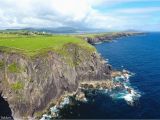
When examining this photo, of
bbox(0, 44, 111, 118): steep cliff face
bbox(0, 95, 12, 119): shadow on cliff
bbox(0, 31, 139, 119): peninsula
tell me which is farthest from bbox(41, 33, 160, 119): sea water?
bbox(0, 95, 12, 119): shadow on cliff

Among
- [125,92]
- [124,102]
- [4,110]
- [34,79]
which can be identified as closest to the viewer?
[4,110]

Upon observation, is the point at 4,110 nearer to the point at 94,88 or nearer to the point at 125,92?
the point at 94,88

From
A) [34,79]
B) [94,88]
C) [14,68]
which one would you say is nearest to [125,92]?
[94,88]

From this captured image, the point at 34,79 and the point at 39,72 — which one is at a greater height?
the point at 39,72

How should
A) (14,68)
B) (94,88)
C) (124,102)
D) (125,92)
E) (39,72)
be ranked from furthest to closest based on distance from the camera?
(94,88)
(125,92)
(124,102)
(39,72)
(14,68)

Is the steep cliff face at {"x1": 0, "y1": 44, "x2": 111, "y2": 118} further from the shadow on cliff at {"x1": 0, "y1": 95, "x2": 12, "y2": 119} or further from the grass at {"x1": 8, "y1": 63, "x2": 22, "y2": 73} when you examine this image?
the shadow on cliff at {"x1": 0, "y1": 95, "x2": 12, "y2": 119}

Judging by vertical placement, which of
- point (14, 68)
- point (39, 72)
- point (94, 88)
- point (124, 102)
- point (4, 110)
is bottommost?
point (4, 110)

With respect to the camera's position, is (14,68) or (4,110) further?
(14,68)

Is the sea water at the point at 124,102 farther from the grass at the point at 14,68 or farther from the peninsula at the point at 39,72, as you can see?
the grass at the point at 14,68
